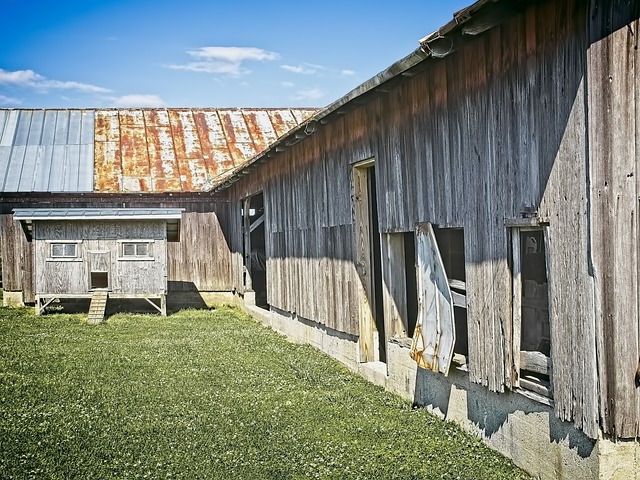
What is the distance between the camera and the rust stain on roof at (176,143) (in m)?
25.2

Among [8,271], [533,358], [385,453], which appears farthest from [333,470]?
[8,271]

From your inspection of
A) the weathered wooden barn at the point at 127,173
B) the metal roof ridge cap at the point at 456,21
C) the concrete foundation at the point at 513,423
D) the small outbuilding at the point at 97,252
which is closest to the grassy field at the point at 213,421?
the concrete foundation at the point at 513,423

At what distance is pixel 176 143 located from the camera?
2730 cm

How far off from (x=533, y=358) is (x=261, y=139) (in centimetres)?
2228

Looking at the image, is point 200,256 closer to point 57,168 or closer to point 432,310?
point 57,168

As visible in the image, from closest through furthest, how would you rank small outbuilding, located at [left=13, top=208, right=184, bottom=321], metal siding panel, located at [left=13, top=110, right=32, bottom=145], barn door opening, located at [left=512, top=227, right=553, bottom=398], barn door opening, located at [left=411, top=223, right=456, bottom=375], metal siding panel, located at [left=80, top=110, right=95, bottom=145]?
barn door opening, located at [left=512, top=227, right=553, bottom=398]
barn door opening, located at [left=411, top=223, right=456, bottom=375]
small outbuilding, located at [left=13, top=208, right=184, bottom=321]
metal siding panel, located at [left=13, top=110, right=32, bottom=145]
metal siding panel, located at [left=80, top=110, right=95, bottom=145]

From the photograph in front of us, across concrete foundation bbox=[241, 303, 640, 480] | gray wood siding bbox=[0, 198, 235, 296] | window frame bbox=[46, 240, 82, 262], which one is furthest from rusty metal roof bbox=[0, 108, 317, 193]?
concrete foundation bbox=[241, 303, 640, 480]

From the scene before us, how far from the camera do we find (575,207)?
19.4 ft

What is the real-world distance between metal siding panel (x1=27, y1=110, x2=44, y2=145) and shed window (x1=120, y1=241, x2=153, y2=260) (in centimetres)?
682

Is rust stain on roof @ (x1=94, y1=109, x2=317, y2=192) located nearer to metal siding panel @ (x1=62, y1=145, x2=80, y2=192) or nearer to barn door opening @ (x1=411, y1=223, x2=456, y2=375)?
metal siding panel @ (x1=62, y1=145, x2=80, y2=192)

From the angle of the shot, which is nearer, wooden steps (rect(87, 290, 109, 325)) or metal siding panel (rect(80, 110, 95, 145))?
wooden steps (rect(87, 290, 109, 325))

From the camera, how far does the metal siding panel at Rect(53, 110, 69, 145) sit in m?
26.3

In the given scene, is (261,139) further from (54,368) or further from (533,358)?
(533,358)

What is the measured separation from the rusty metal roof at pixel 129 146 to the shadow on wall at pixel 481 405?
15285 millimetres
